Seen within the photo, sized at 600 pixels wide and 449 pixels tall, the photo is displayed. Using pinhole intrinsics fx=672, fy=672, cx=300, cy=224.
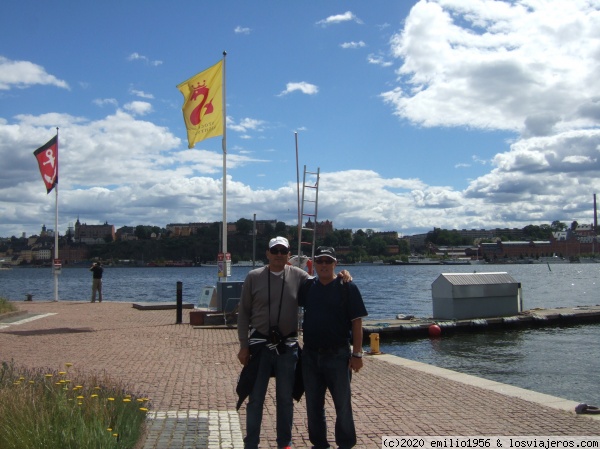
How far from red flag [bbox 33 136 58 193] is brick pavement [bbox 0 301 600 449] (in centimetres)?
1389

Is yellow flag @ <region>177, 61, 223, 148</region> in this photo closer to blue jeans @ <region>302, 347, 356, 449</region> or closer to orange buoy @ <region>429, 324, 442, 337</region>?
orange buoy @ <region>429, 324, 442, 337</region>

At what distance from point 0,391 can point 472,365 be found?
11694 millimetres

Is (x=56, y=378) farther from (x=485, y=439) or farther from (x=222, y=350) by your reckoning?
(x=222, y=350)

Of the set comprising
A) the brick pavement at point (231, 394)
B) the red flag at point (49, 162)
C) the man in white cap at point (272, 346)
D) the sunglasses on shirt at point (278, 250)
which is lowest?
the brick pavement at point (231, 394)

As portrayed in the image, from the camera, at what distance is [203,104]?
19.8 metres

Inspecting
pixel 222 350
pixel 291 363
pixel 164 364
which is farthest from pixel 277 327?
pixel 222 350

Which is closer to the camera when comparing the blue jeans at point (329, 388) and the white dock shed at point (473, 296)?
the blue jeans at point (329, 388)

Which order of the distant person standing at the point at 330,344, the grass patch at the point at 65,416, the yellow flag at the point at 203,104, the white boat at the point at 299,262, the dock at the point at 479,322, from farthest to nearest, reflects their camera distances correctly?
the dock at the point at 479,322 → the yellow flag at the point at 203,104 → the white boat at the point at 299,262 → the distant person standing at the point at 330,344 → the grass patch at the point at 65,416

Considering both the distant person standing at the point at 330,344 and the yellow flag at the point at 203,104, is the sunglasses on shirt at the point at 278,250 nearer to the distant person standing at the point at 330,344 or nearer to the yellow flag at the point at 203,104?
the distant person standing at the point at 330,344

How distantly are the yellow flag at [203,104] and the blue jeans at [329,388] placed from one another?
47.7 ft

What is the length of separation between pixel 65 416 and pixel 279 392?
1.86 m

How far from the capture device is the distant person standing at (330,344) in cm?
573

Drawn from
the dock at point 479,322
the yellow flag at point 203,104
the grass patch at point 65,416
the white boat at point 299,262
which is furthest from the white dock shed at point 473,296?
the grass patch at point 65,416

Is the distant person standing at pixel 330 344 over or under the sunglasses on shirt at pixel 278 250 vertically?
under
